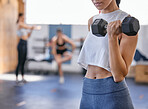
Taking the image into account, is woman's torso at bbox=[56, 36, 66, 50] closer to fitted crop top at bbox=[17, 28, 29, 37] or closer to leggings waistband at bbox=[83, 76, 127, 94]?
fitted crop top at bbox=[17, 28, 29, 37]

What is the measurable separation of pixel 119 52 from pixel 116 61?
3cm

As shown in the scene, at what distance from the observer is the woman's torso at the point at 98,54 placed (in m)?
0.83

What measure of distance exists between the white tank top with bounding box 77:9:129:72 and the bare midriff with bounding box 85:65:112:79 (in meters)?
0.03

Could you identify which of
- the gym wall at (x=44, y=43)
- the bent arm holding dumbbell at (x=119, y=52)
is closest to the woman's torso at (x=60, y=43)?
the gym wall at (x=44, y=43)

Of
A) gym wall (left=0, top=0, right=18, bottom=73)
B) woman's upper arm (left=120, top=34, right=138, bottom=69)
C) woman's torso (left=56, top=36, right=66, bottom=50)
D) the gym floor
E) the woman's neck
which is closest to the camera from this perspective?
woman's upper arm (left=120, top=34, right=138, bottom=69)

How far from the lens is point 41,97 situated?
3.59m

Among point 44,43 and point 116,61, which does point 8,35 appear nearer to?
point 44,43

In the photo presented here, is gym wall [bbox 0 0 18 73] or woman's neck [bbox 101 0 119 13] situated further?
gym wall [bbox 0 0 18 73]

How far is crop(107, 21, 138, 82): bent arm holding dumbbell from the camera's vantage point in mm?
721

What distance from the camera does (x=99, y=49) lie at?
85cm

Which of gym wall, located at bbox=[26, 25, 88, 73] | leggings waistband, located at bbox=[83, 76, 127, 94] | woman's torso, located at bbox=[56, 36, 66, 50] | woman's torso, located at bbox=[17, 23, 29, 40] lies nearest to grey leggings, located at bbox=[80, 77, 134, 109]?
leggings waistband, located at bbox=[83, 76, 127, 94]

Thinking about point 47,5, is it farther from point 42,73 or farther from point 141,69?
point 42,73

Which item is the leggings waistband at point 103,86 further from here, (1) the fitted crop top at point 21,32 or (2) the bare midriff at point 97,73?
(1) the fitted crop top at point 21,32

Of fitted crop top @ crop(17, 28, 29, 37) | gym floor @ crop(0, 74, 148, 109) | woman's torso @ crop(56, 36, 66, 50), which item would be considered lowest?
gym floor @ crop(0, 74, 148, 109)
